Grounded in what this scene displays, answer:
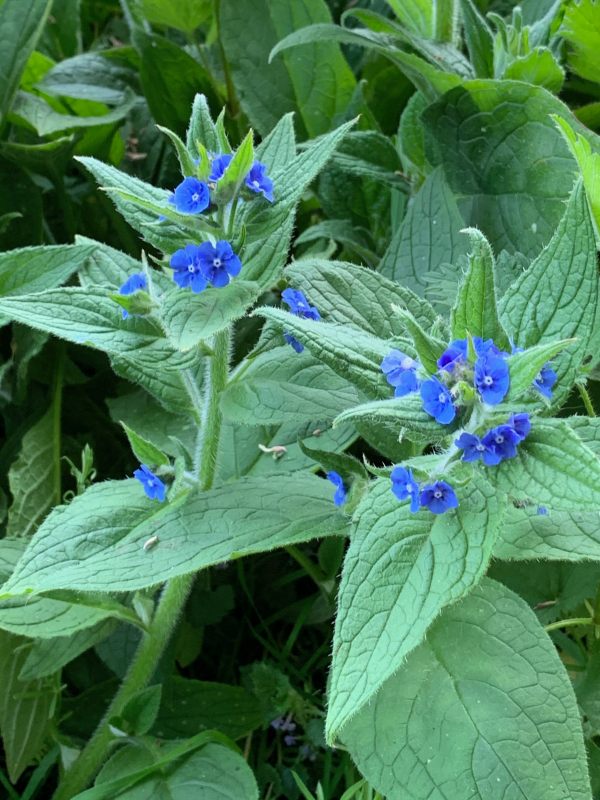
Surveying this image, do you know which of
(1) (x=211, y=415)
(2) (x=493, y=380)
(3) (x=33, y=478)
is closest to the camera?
(2) (x=493, y=380)

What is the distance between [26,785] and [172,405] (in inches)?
26.4

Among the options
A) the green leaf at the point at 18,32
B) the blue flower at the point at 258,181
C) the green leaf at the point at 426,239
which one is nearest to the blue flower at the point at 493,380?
the blue flower at the point at 258,181

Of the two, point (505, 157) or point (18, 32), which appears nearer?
point (505, 157)

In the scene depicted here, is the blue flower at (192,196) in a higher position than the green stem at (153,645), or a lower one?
higher

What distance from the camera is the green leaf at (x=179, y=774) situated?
118cm

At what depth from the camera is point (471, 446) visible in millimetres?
868

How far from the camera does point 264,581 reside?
165 cm

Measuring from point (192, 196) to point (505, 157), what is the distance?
70 cm

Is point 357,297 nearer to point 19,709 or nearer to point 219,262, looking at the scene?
point 219,262

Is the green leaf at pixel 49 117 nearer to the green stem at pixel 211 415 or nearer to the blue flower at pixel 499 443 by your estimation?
the green stem at pixel 211 415

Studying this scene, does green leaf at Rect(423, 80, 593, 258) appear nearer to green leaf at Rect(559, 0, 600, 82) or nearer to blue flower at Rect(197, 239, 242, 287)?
green leaf at Rect(559, 0, 600, 82)

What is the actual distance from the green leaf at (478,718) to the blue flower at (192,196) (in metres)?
0.51

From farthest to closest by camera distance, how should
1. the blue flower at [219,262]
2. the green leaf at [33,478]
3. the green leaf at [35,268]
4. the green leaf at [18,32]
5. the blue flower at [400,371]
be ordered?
the green leaf at [18,32] → the green leaf at [33,478] → the green leaf at [35,268] → the blue flower at [219,262] → the blue flower at [400,371]

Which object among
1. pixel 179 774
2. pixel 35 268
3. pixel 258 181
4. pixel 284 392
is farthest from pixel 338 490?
pixel 35 268
